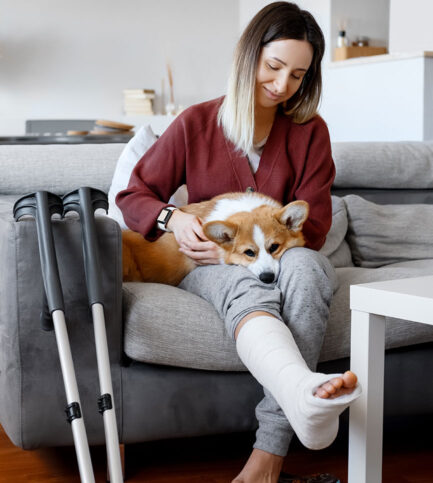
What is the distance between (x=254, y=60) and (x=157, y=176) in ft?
1.33

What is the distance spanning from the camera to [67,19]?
6.11 m

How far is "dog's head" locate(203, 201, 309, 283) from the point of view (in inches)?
69.1

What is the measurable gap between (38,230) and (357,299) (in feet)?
2.14

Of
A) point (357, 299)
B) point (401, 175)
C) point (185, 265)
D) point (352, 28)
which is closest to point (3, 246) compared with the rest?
point (185, 265)

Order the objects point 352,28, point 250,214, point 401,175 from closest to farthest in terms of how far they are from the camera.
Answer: point 250,214 < point 401,175 < point 352,28

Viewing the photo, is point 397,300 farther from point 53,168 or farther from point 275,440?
point 53,168

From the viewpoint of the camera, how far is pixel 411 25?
5230 mm

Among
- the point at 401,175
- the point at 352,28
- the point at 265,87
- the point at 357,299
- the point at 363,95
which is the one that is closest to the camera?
the point at 357,299

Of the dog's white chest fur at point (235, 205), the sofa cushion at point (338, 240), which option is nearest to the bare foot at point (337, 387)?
the dog's white chest fur at point (235, 205)

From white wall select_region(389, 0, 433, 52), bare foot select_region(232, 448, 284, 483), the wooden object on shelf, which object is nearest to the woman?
bare foot select_region(232, 448, 284, 483)

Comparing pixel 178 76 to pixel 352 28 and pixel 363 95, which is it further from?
pixel 363 95

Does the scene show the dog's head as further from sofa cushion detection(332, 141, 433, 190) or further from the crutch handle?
sofa cushion detection(332, 141, 433, 190)

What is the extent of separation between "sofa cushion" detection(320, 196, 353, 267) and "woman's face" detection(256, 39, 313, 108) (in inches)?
22.2

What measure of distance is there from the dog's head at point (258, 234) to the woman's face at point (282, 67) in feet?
1.12
